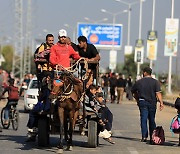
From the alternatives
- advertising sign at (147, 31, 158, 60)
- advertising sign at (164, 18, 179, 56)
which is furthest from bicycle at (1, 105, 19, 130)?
advertising sign at (147, 31, 158, 60)

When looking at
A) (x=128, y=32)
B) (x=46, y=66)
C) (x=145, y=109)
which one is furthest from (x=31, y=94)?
(x=128, y=32)

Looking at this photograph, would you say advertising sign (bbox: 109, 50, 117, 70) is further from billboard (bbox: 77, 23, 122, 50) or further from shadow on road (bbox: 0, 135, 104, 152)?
shadow on road (bbox: 0, 135, 104, 152)

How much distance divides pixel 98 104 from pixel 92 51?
4.18 feet

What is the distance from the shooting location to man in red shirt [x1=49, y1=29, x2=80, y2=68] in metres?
15.3


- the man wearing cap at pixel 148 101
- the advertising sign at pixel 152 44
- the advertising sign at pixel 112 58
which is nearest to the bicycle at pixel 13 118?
the man wearing cap at pixel 148 101

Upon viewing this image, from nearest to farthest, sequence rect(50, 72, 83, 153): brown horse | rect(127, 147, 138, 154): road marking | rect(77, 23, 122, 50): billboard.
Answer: rect(50, 72, 83, 153): brown horse
rect(127, 147, 138, 154): road marking
rect(77, 23, 122, 50): billboard

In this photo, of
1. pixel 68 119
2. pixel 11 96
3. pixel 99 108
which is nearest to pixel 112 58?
pixel 11 96

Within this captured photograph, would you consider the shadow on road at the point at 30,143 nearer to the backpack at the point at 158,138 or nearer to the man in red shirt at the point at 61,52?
the backpack at the point at 158,138

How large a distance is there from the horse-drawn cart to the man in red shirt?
418 mm

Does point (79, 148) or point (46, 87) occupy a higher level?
point (46, 87)

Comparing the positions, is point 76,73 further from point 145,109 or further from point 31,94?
point 31,94

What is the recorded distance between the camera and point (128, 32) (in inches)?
3346

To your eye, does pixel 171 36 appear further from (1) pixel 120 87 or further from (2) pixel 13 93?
(2) pixel 13 93

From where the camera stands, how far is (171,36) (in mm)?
52062
